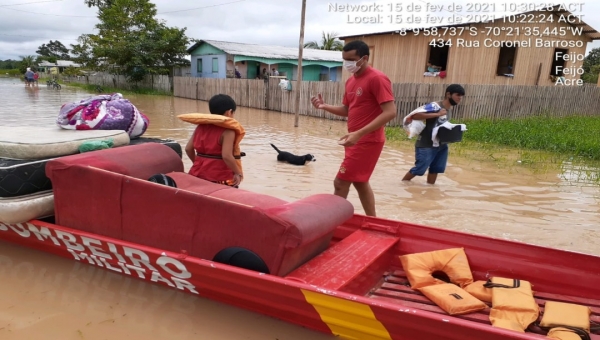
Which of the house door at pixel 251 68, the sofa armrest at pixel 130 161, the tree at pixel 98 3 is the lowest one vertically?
the sofa armrest at pixel 130 161

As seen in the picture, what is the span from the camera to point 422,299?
2812mm

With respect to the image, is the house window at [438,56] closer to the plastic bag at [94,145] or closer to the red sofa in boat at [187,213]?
the plastic bag at [94,145]

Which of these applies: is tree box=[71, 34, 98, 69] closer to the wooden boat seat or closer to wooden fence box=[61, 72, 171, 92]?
wooden fence box=[61, 72, 171, 92]

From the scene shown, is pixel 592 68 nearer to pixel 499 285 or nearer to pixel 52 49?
pixel 499 285

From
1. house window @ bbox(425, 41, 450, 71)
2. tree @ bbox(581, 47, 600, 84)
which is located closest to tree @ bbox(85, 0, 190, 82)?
house window @ bbox(425, 41, 450, 71)

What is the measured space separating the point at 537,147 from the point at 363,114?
7441 mm

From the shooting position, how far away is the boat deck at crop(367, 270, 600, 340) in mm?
2559

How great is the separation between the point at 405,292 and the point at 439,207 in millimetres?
2746

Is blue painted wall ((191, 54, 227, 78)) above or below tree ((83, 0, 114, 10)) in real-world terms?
below

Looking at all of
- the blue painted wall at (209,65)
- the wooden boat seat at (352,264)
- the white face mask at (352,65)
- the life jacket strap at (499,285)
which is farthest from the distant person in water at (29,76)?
the life jacket strap at (499,285)

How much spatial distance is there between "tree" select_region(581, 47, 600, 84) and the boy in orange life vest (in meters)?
24.1

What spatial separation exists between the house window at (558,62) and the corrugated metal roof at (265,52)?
13.5m

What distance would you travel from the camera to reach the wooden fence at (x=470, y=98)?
515 inches

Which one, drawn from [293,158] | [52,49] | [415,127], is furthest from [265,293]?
[52,49]
